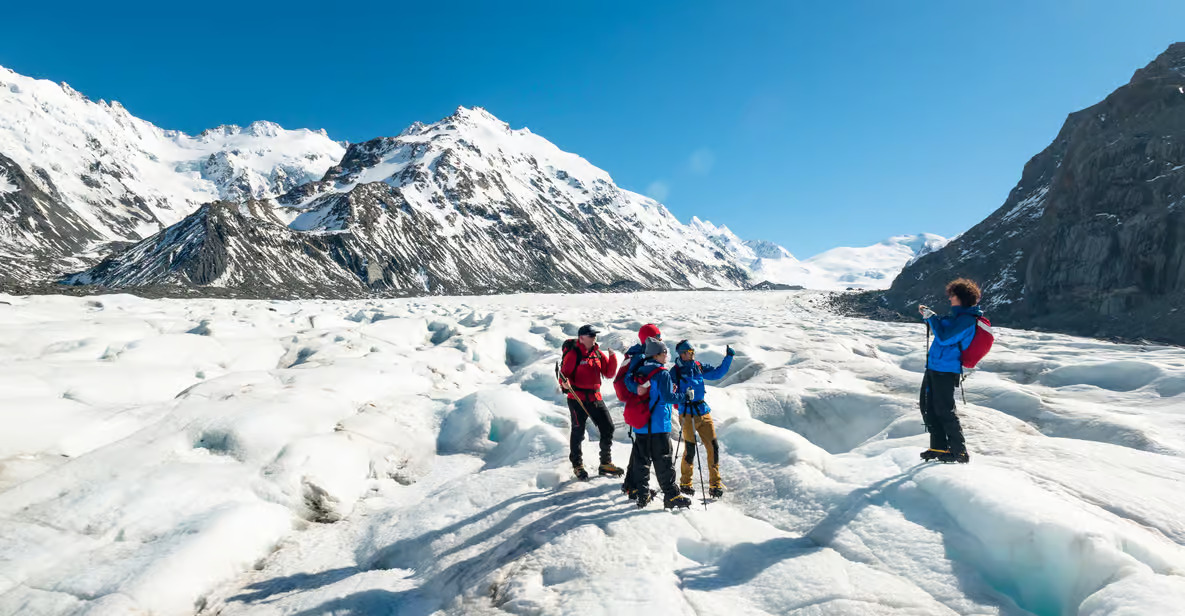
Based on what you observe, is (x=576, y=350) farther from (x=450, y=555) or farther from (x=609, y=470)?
(x=450, y=555)

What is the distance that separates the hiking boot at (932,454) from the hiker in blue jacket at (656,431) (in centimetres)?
287

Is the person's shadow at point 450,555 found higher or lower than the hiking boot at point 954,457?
lower

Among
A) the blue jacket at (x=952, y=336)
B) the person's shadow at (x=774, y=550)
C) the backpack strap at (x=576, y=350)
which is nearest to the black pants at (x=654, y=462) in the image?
the person's shadow at (x=774, y=550)

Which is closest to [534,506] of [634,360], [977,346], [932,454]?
[634,360]

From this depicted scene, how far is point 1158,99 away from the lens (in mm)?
40375

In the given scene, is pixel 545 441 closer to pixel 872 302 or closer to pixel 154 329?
pixel 154 329

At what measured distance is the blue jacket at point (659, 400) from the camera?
614cm

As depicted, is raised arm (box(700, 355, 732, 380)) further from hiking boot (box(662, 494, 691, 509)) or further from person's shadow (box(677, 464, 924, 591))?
person's shadow (box(677, 464, 924, 591))

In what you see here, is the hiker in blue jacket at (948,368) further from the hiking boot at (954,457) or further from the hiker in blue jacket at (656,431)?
the hiker in blue jacket at (656,431)

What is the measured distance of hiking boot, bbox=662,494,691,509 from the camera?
582cm

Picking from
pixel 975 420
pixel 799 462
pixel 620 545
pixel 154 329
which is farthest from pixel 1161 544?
pixel 154 329

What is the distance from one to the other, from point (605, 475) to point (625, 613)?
10.5 feet

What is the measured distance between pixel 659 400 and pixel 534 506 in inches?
81.2

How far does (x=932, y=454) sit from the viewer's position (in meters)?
5.96
